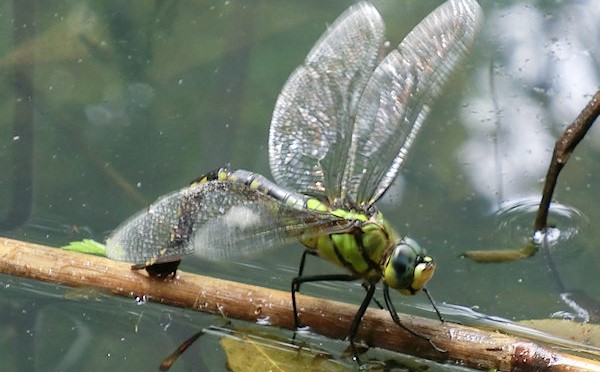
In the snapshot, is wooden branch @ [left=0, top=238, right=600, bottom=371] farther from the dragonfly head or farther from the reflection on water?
the reflection on water

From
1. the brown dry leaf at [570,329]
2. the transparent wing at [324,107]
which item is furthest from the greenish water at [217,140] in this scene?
the transparent wing at [324,107]

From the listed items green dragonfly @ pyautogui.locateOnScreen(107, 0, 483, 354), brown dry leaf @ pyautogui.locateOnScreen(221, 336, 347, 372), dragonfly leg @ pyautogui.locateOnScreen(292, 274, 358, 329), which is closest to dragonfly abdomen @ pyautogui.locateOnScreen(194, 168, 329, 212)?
green dragonfly @ pyautogui.locateOnScreen(107, 0, 483, 354)

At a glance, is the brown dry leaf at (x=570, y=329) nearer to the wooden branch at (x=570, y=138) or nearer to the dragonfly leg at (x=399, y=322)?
the wooden branch at (x=570, y=138)

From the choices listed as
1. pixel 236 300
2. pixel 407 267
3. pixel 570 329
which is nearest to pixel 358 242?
pixel 407 267

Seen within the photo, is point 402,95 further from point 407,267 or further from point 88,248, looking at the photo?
point 88,248

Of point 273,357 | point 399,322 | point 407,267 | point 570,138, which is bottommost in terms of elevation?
point 273,357

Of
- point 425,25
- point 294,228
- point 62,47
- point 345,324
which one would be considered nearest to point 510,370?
point 345,324
